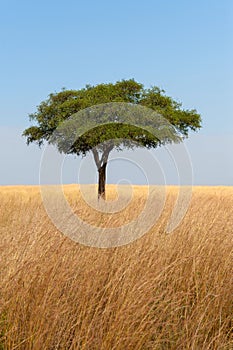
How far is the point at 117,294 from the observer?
4.48m

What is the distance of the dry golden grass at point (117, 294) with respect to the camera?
147 inches

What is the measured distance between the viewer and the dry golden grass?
12.2 ft

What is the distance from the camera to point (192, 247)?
596cm

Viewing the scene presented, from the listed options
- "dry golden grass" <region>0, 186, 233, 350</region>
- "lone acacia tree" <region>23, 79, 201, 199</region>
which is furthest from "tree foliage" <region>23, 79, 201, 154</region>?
"dry golden grass" <region>0, 186, 233, 350</region>

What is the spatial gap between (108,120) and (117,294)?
19.5 metres

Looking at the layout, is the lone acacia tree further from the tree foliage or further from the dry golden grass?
the dry golden grass

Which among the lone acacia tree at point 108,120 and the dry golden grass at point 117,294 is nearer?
the dry golden grass at point 117,294

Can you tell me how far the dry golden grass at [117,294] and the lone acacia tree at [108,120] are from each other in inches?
658

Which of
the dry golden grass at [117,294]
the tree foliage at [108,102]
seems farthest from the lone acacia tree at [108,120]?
the dry golden grass at [117,294]

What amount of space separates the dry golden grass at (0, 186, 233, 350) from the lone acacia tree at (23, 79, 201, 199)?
1672 centimetres

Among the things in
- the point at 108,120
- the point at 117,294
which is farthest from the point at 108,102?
the point at 117,294

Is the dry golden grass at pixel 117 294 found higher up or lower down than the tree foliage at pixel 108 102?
lower down

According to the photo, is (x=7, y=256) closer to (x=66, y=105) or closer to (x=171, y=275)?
(x=171, y=275)

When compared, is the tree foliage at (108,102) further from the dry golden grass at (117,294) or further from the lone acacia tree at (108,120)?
the dry golden grass at (117,294)
